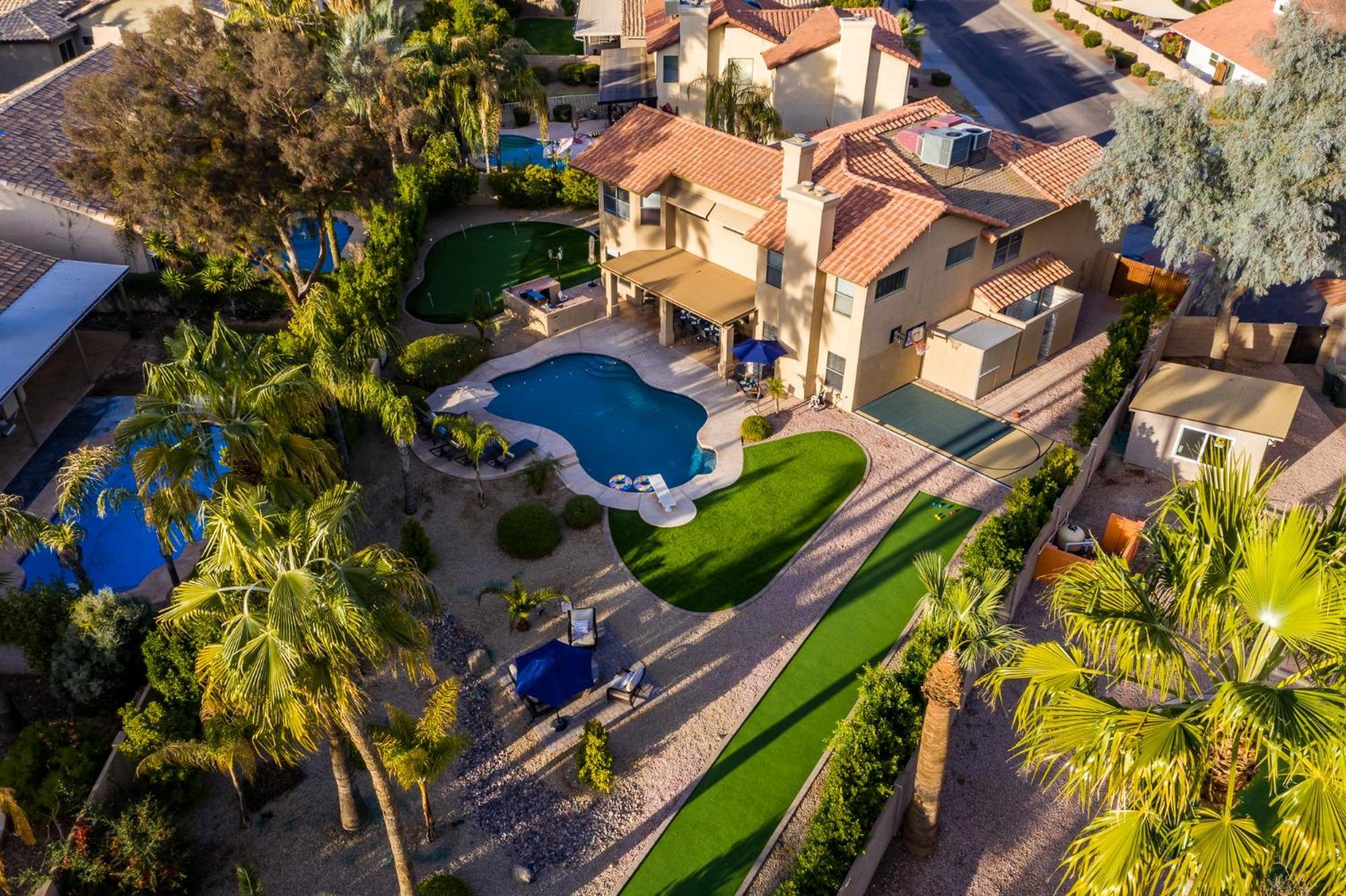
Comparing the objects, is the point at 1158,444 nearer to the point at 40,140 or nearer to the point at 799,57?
the point at 799,57

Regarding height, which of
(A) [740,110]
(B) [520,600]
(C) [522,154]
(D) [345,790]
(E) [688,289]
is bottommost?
(C) [522,154]

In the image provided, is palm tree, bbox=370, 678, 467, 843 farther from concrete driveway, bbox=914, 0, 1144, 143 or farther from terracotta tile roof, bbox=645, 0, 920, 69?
concrete driveway, bbox=914, 0, 1144, 143

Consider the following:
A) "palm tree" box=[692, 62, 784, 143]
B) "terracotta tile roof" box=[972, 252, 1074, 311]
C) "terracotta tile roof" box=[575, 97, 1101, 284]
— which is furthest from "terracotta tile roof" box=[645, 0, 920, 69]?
"terracotta tile roof" box=[972, 252, 1074, 311]

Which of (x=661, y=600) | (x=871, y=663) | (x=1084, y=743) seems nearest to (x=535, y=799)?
(x=661, y=600)

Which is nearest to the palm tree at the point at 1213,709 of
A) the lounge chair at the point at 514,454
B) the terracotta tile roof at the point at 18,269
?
the lounge chair at the point at 514,454

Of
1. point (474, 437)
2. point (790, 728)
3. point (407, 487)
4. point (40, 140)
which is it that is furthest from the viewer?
point (40, 140)

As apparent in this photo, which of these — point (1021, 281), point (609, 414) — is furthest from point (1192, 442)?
point (609, 414)
